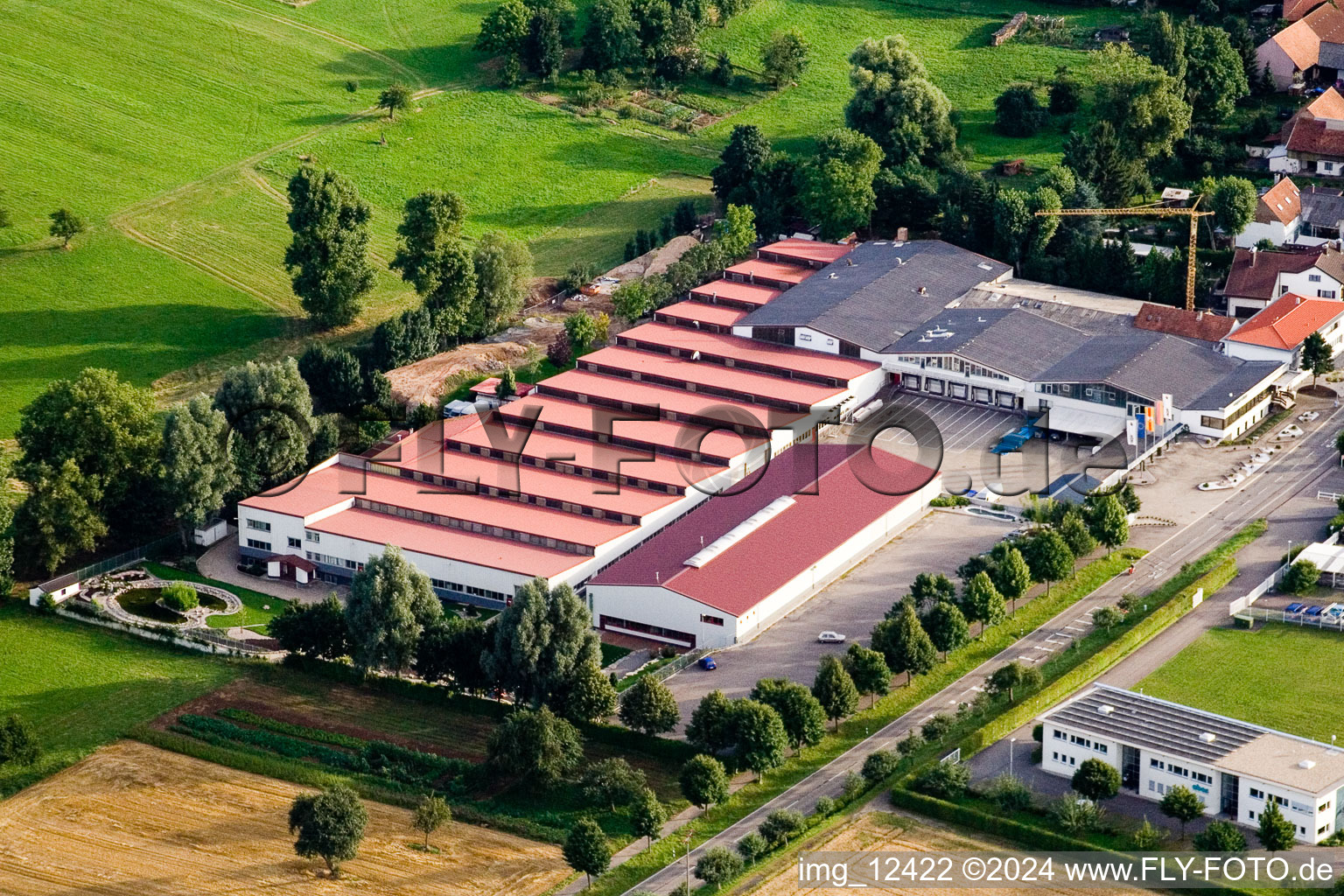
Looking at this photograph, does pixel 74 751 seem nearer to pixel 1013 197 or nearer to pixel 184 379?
pixel 184 379

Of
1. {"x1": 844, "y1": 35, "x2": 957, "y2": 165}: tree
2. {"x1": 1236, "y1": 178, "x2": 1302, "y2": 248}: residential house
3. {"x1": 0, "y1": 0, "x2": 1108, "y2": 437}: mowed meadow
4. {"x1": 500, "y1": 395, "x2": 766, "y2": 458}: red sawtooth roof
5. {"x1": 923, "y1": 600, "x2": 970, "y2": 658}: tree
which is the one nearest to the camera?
{"x1": 923, "y1": 600, "x2": 970, "y2": 658}: tree

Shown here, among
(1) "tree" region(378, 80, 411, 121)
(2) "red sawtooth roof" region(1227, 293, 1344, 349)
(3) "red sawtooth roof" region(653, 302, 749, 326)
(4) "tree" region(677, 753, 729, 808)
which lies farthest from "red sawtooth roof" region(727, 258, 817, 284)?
(4) "tree" region(677, 753, 729, 808)

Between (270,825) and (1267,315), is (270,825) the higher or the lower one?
the lower one

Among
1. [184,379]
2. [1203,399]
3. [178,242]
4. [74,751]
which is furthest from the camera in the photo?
[178,242]

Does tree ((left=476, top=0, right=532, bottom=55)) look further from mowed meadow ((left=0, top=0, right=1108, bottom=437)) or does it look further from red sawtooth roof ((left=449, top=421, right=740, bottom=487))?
red sawtooth roof ((left=449, top=421, right=740, bottom=487))

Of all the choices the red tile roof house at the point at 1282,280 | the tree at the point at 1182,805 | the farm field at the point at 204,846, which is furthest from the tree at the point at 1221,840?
the red tile roof house at the point at 1282,280

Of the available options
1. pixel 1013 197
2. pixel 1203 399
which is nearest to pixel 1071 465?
pixel 1203 399
